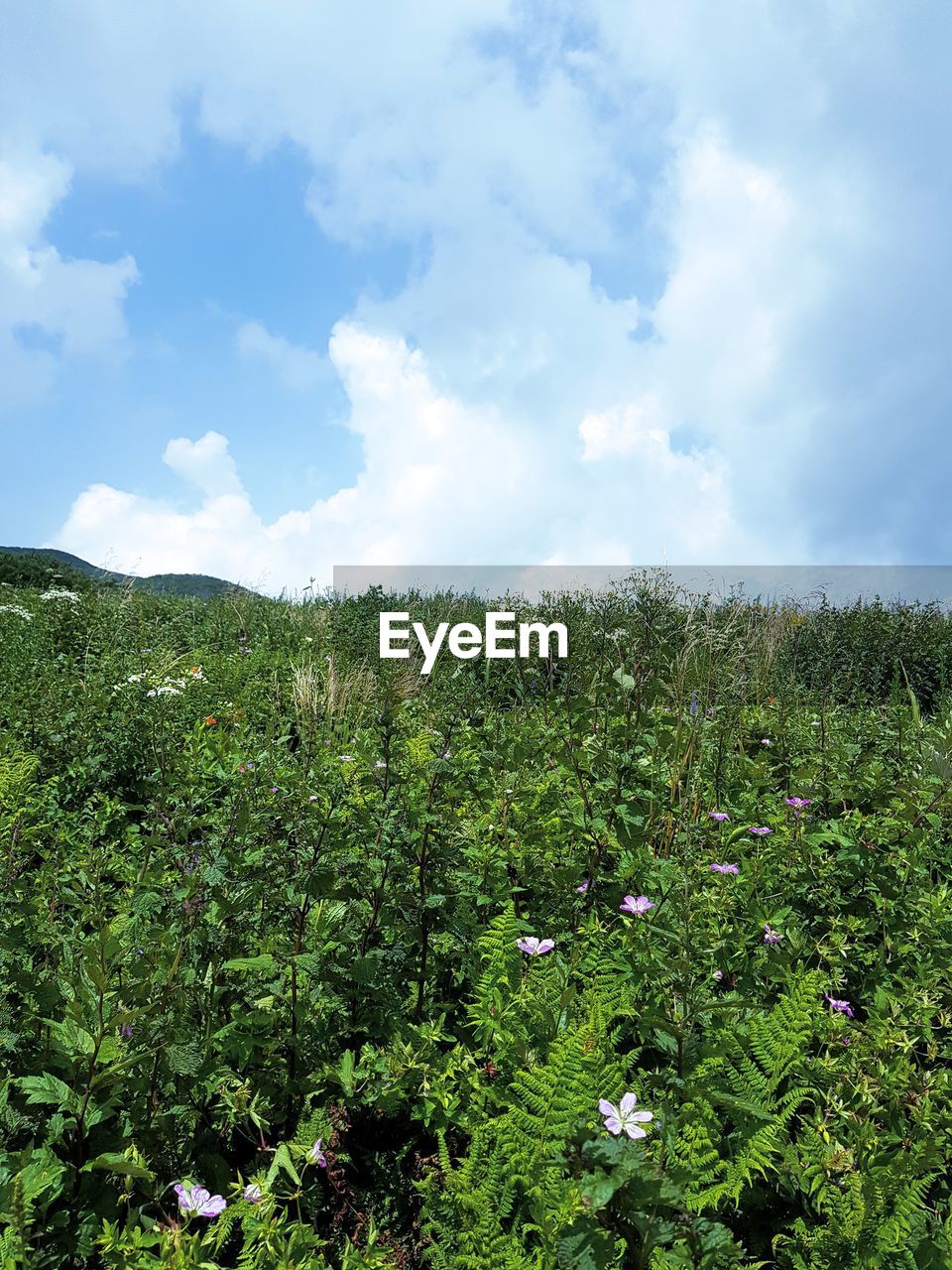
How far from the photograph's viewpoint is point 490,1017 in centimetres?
200

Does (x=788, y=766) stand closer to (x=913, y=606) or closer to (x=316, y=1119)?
(x=316, y=1119)

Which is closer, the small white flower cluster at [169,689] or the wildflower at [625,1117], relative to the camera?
the wildflower at [625,1117]

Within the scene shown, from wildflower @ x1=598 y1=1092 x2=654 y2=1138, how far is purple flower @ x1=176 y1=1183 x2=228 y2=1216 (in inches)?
29.3

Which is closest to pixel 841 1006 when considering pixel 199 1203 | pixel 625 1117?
pixel 625 1117

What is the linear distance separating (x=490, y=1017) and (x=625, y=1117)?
758 millimetres

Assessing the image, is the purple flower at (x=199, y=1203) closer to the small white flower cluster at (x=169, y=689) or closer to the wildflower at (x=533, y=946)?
the wildflower at (x=533, y=946)

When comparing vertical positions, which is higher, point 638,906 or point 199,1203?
point 638,906

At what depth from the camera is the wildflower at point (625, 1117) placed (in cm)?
126

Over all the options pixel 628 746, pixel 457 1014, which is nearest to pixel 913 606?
pixel 628 746

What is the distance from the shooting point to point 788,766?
4.40 metres

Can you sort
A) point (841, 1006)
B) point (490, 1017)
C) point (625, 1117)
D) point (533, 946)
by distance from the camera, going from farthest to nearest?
point (841, 1006)
point (533, 946)
point (490, 1017)
point (625, 1117)

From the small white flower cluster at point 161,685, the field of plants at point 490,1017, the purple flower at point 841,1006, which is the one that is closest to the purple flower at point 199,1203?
the field of plants at point 490,1017

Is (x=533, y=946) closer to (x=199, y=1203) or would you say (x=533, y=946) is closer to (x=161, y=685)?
(x=199, y=1203)

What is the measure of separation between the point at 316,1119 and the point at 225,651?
7.50 meters
